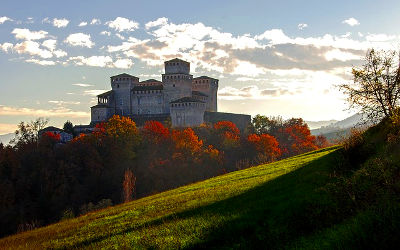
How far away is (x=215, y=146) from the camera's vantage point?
82.7m

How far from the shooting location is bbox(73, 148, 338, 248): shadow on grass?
970cm

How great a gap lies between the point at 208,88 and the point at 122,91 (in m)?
22.6

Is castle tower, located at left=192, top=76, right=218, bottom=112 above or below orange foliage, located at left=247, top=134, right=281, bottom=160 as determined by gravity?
above

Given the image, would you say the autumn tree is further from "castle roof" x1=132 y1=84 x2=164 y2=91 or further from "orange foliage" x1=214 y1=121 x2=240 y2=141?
"castle roof" x1=132 y1=84 x2=164 y2=91

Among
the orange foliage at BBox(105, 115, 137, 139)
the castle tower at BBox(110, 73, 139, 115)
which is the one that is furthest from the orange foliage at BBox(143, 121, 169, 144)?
the castle tower at BBox(110, 73, 139, 115)

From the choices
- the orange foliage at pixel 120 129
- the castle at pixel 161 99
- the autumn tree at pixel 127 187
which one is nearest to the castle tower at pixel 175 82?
the castle at pixel 161 99

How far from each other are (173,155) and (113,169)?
41.0 ft

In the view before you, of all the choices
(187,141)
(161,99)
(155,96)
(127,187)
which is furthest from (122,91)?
(127,187)

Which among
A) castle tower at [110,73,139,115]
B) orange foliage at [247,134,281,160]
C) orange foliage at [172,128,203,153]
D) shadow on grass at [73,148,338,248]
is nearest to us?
shadow on grass at [73,148,338,248]

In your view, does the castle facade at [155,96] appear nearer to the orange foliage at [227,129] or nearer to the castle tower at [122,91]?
the castle tower at [122,91]

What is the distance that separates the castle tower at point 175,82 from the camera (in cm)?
9169

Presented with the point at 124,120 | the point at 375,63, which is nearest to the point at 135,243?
the point at 375,63

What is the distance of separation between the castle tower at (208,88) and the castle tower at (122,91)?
1741 cm

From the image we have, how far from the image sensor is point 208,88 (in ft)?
326
